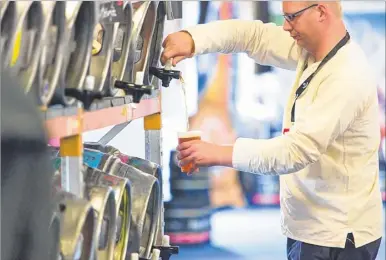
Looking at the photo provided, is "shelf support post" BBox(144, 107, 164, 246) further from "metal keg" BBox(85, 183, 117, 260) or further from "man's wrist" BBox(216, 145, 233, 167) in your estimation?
"metal keg" BBox(85, 183, 117, 260)

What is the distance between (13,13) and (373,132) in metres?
1.72

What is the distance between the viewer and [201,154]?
256 centimetres

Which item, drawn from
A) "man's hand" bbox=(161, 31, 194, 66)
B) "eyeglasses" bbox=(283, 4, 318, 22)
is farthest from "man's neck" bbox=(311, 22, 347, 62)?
"man's hand" bbox=(161, 31, 194, 66)

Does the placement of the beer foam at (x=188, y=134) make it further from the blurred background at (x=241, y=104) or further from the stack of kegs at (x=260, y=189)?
the stack of kegs at (x=260, y=189)

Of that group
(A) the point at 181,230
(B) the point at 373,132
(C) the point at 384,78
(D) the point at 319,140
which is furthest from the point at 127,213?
(C) the point at 384,78

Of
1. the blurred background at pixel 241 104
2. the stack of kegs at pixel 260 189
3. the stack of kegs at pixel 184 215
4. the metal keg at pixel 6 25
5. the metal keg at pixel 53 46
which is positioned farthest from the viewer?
the stack of kegs at pixel 260 189

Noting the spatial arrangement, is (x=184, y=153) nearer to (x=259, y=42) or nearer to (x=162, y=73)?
(x=162, y=73)

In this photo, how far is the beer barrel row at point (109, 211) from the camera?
1.59 m

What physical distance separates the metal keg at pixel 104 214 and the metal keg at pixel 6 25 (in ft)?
1.62

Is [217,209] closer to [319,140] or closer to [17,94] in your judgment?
[319,140]

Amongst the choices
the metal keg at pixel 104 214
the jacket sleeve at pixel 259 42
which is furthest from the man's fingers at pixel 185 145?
the metal keg at pixel 104 214

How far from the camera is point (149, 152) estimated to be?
297 centimetres

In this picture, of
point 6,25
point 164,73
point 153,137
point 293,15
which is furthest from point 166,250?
point 6,25

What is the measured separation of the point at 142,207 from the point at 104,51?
1.97 ft
